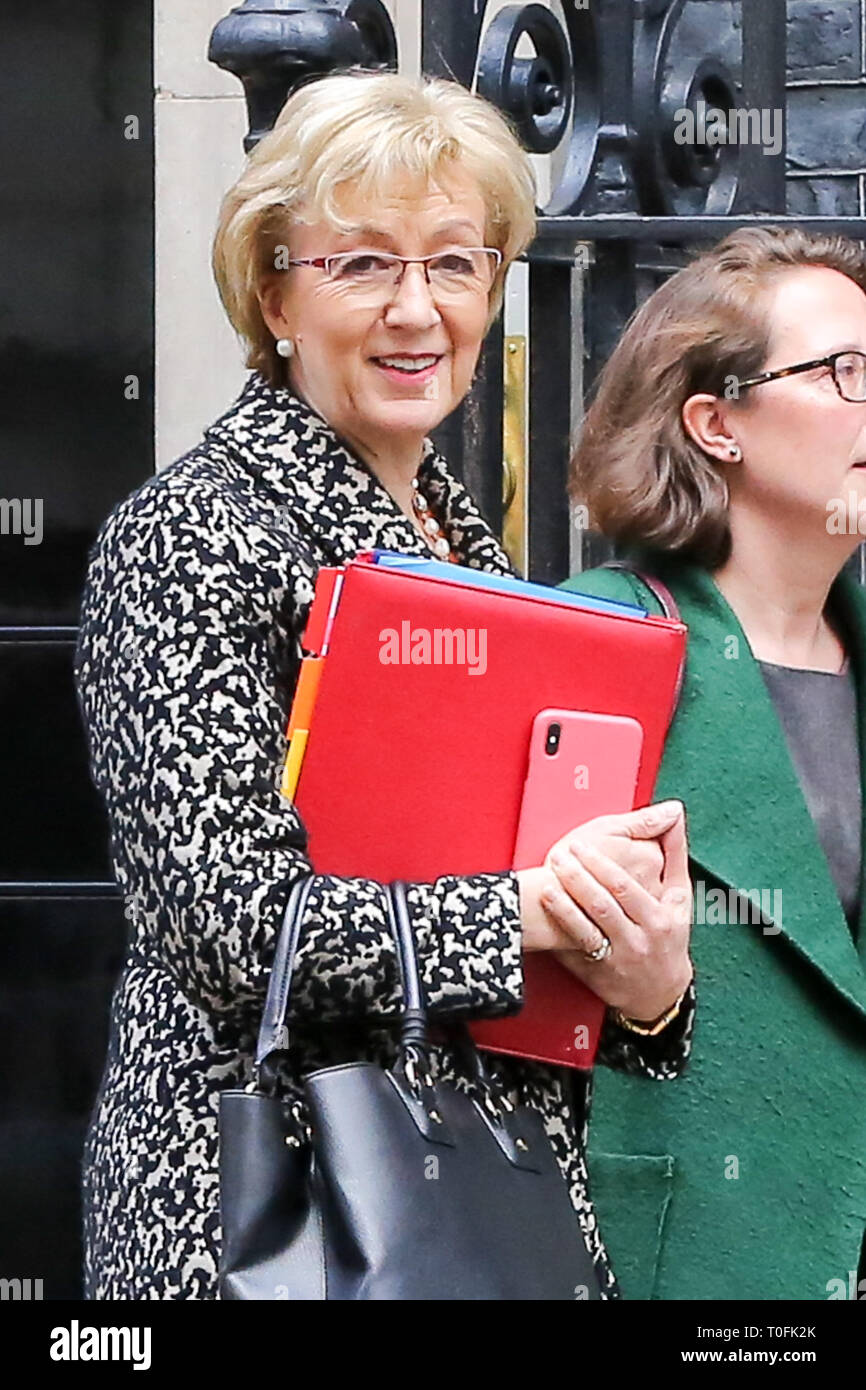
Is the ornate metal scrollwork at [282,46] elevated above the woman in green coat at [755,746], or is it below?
above

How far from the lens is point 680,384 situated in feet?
10.3

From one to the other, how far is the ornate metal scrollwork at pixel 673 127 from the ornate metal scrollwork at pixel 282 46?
1.79 feet

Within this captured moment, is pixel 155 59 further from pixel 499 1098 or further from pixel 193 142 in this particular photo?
pixel 499 1098

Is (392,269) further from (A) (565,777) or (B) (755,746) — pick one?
(B) (755,746)

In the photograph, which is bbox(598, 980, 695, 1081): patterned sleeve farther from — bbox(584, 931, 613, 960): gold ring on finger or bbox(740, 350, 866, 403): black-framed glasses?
bbox(740, 350, 866, 403): black-framed glasses

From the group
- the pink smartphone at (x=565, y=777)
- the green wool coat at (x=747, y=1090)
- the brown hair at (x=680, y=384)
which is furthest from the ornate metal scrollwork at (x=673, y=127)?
the pink smartphone at (x=565, y=777)

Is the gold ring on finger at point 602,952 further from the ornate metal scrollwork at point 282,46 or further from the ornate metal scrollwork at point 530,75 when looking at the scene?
the ornate metal scrollwork at point 530,75

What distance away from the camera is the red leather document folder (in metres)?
2.32

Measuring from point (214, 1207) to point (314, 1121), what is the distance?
0.72 feet

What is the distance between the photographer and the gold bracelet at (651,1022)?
8.44 ft

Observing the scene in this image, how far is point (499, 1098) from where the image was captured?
2391 millimetres

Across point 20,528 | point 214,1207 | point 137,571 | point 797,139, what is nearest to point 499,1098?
point 214,1207

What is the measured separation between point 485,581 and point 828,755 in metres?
0.82

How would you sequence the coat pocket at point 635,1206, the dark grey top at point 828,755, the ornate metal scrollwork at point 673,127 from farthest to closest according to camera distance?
the ornate metal scrollwork at point 673,127
the dark grey top at point 828,755
the coat pocket at point 635,1206
